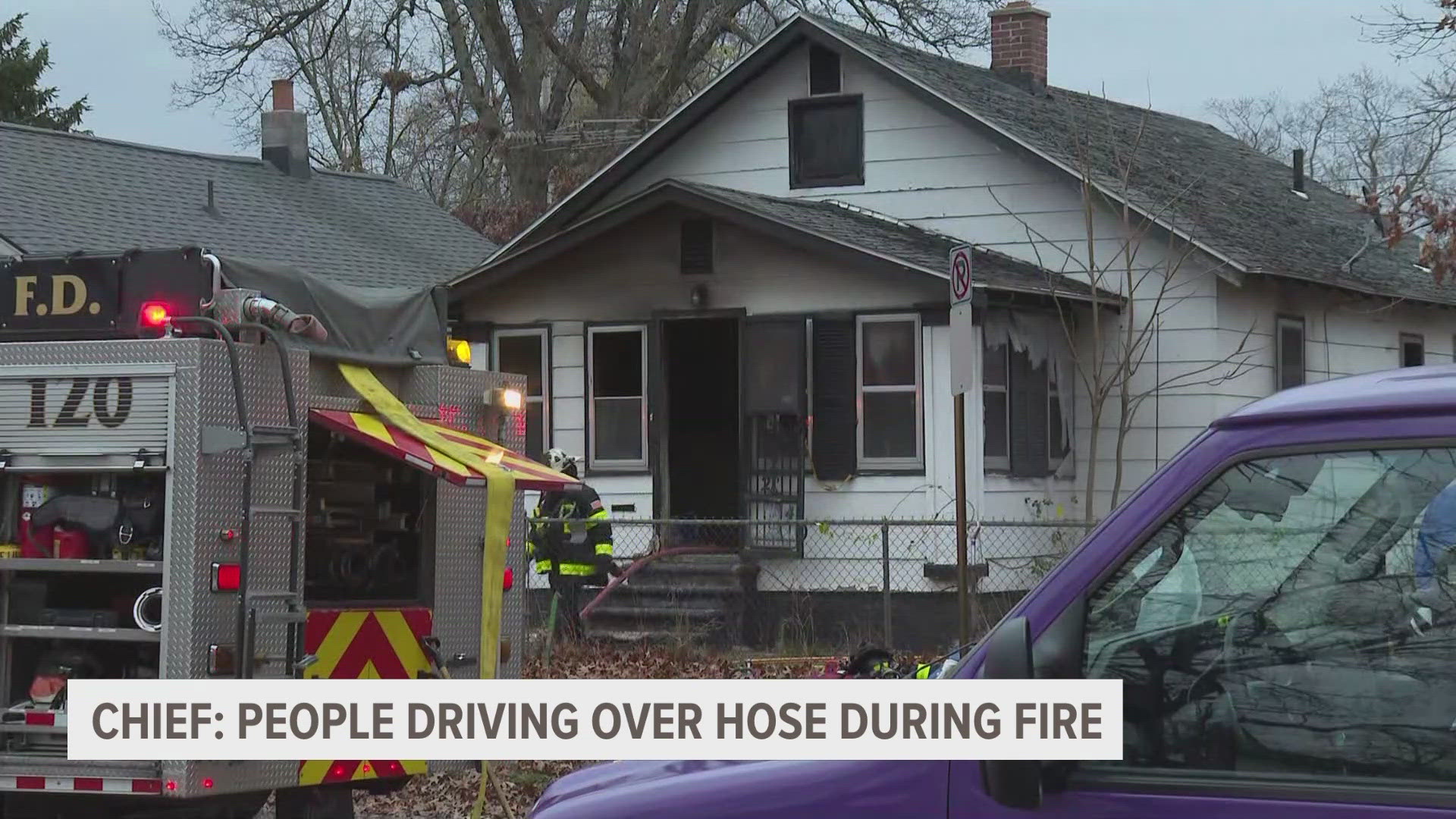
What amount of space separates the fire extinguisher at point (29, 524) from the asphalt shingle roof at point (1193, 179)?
1298 centimetres

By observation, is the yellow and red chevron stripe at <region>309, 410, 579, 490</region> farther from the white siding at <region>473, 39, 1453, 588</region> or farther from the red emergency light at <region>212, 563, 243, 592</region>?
the white siding at <region>473, 39, 1453, 588</region>

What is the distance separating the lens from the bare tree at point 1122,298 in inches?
766

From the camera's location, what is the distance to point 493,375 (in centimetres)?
1043

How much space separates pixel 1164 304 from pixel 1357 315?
4.39 m

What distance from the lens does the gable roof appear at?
66.2 ft

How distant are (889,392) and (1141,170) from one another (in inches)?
189

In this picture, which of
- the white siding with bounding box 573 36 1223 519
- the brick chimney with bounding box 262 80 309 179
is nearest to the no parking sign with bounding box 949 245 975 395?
the white siding with bounding box 573 36 1223 519

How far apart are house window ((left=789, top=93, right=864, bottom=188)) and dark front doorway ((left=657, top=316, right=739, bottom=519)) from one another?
2.11 meters

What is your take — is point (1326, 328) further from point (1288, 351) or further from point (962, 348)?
point (962, 348)

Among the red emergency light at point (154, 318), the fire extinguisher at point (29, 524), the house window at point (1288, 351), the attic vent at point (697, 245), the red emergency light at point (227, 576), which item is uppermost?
the attic vent at point (697, 245)

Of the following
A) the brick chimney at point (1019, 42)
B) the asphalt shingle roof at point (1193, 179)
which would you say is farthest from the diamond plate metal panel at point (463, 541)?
the brick chimney at point (1019, 42)

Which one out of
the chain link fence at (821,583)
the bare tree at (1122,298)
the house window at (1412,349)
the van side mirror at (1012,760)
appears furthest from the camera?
the house window at (1412,349)

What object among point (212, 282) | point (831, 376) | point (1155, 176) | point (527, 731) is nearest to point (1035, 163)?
point (1155, 176)

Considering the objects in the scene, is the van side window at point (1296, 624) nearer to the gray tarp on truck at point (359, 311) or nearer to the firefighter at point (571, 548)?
the gray tarp on truck at point (359, 311)
